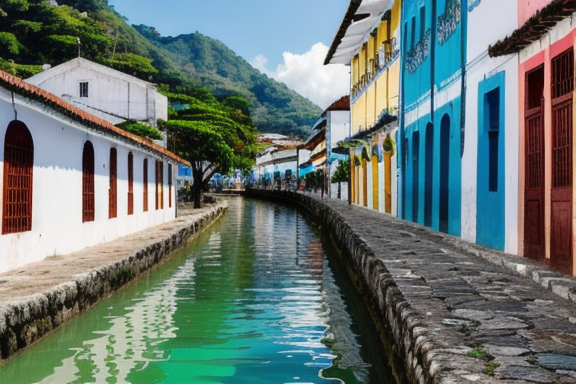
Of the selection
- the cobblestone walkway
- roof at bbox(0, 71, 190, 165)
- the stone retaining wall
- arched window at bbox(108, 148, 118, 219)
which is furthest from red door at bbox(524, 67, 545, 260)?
arched window at bbox(108, 148, 118, 219)

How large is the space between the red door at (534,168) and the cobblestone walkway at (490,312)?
0.30 m

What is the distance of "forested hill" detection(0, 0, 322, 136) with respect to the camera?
6688 centimetres

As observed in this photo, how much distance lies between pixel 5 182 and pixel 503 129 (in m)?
7.42

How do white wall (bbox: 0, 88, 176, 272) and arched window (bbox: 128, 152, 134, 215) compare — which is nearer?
white wall (bbox: 0, 88, 176, 272)

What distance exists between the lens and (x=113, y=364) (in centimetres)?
691

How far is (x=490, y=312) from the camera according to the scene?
240 inches

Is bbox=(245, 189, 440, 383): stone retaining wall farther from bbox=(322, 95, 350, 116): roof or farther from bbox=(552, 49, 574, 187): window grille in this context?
bbox=(322, 95, 350, 116): roof

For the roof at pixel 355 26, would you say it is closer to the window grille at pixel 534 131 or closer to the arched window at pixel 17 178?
the window grille at pixel 534 131

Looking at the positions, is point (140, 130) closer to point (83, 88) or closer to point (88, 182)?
point (83, 88)

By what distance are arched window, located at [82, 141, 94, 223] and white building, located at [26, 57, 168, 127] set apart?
65.1ft

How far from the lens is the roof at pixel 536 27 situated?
25.3ft

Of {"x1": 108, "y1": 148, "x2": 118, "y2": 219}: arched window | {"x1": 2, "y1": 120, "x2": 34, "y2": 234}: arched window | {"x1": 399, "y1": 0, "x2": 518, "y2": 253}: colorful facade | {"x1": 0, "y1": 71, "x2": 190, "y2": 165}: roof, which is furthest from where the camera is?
{"x1": 108, "y1": 148, "x2": 118, "y2": 219}: arched window

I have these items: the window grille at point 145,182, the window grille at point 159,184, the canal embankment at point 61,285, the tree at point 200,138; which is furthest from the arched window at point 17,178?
the tree at point 200,138

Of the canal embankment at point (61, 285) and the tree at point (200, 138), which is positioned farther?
the tree at point (200, 138)
